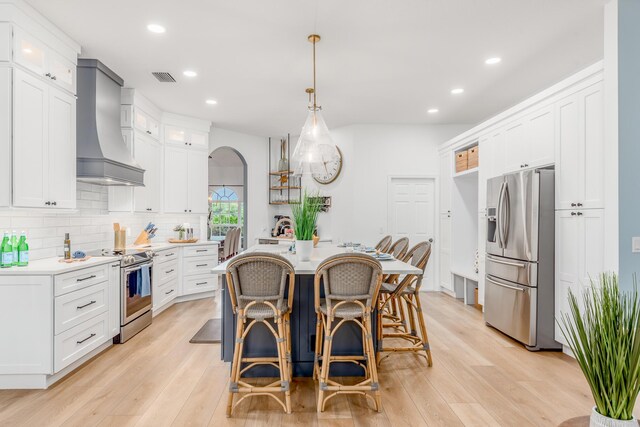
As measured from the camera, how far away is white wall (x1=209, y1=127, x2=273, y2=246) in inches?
290

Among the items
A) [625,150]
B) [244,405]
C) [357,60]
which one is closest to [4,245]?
[244,405]

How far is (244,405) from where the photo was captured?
259 cm

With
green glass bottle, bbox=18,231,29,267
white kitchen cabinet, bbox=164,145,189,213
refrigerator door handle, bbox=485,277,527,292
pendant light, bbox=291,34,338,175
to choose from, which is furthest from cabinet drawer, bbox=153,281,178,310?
refrigerator door handle, bbox=485,277,527,292

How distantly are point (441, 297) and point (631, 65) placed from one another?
13.1 ft

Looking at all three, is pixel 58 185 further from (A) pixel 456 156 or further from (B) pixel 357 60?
(A) pixel 456 156

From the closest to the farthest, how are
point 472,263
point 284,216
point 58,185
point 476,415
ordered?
point 476,415 → point 58,185 → point 472,263 → point 284,216

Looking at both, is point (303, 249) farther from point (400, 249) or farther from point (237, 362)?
point (400, 249)

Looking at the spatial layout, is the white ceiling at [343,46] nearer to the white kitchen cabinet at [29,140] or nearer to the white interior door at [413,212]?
the white kitchen cabinet at [29,140]

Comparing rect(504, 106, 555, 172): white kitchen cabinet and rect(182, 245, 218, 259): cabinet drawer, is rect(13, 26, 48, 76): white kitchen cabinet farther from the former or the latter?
rect(504, 106, 555, 172): white kitchen cabinet

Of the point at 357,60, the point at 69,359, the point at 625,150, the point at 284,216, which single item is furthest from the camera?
the point at 284,216

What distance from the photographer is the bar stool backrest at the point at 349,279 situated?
2.51 metres

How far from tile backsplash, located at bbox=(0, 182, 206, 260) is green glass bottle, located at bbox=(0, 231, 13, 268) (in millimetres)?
254

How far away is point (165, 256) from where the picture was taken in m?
5.11

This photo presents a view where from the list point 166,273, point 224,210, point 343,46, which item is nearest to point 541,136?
point 343,46
